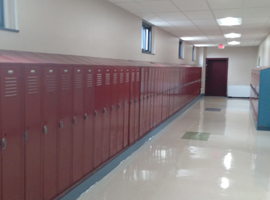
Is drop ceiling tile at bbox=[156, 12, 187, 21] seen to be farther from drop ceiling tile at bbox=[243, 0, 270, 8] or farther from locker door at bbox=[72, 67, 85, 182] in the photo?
locker door at bbox=[72, 67, 85, 182]

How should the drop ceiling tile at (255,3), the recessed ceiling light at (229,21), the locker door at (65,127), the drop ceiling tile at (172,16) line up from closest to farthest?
the locker door at (65,127) → the drop ceiling tile at (255,3) → the drop ceiling tile at (172,16) → the recessed ceiling light at (229,21)

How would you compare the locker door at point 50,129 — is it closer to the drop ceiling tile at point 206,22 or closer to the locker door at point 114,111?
the locker door at point 114,111

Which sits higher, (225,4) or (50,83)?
(225,4)

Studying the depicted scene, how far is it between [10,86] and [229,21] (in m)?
5.60

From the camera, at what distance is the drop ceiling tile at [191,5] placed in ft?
15.3

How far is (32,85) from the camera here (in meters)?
2.34

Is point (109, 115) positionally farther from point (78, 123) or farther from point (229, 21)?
point (229, 21)

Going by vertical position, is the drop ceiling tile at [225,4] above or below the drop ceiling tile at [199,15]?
below

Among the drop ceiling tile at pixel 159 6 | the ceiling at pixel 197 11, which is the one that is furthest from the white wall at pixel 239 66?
the drop ceiling tile at pixel 159 6

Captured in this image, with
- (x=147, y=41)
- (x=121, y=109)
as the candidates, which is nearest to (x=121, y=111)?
(x=121, y=109)

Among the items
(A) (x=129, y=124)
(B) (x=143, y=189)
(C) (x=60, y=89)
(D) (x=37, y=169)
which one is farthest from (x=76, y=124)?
(A) (x=129, y=124)

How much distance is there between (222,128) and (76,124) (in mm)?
4812

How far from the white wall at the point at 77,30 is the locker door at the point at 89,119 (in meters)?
0.57

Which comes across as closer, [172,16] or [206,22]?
[172,16]
